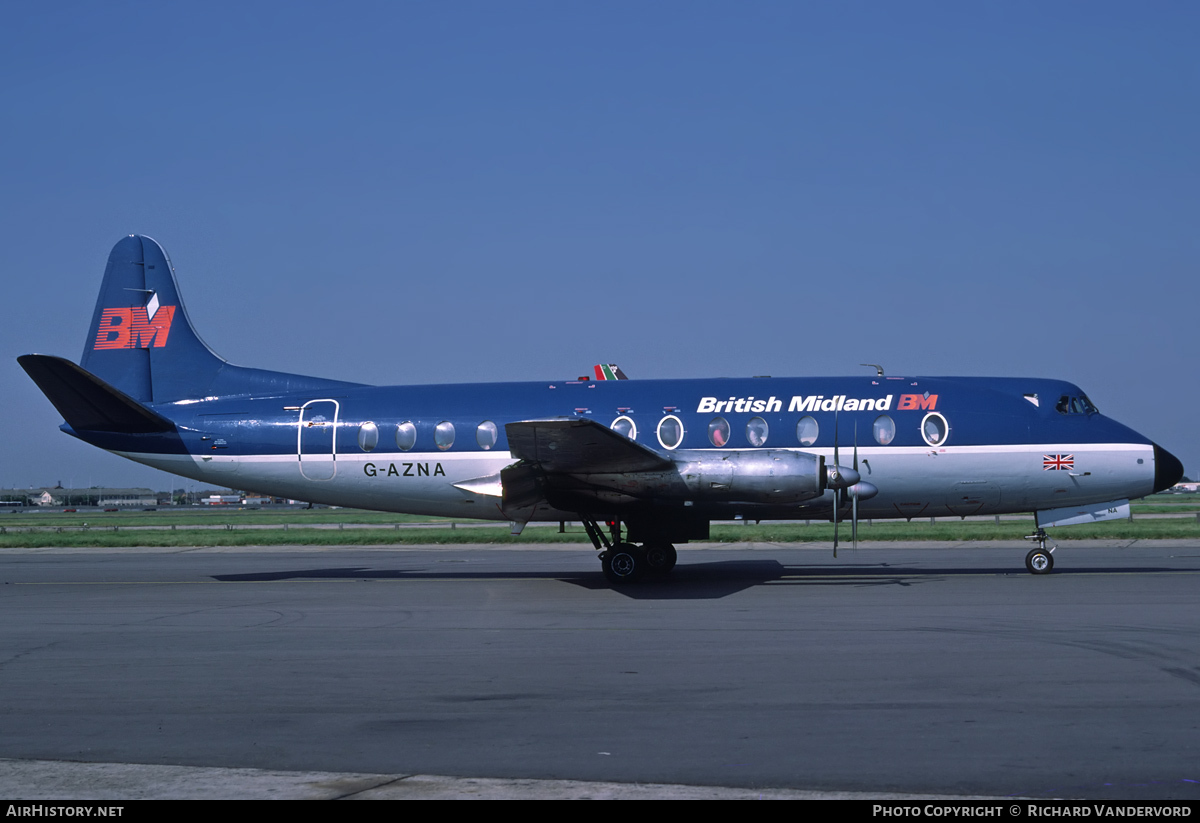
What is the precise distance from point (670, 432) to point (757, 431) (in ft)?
5.59

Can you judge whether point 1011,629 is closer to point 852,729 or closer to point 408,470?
point 852,729

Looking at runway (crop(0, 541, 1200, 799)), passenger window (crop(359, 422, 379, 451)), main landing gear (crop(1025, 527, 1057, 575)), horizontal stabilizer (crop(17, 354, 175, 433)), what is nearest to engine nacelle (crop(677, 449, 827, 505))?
runway (crop(0, 541, 1200, 799))

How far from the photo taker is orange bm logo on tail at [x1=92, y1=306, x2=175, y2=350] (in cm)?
2245

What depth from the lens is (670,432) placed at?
19859mm

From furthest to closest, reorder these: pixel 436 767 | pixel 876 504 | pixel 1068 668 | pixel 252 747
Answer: pixel 876 504
pixel 1068 668
pixel 252 747
pixel 436 767

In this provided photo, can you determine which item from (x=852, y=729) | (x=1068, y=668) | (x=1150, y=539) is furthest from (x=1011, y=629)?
(x=1150, y=539)

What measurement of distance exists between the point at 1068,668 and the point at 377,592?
12.4 meters

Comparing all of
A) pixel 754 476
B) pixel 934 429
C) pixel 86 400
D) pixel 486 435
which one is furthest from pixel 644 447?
pixel 86 400

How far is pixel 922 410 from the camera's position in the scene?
1975cm

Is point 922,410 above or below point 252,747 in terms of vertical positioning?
above

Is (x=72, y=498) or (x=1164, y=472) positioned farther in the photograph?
(x=72, y=498)

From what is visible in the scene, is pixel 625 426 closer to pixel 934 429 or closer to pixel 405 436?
pixel 405 436

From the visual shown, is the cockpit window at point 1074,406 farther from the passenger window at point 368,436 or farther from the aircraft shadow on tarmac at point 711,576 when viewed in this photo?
the passenger window at point 368,436

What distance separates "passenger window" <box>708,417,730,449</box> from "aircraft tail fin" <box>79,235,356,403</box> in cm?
815
